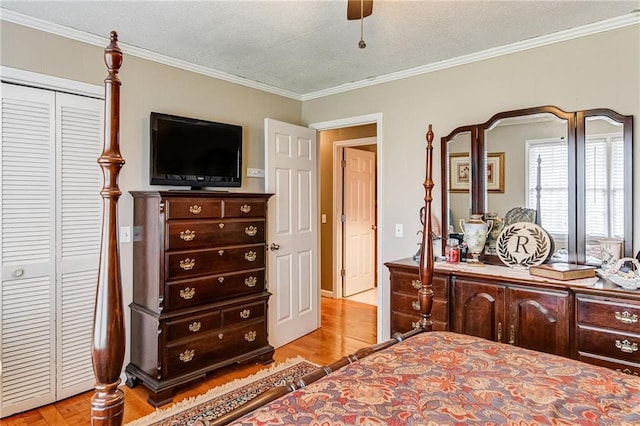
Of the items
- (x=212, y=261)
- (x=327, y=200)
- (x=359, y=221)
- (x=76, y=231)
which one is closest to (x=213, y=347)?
(x=212, y=261)

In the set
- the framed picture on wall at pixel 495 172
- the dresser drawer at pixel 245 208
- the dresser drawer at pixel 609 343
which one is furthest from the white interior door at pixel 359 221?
the dresser drawer at pixel 609 343

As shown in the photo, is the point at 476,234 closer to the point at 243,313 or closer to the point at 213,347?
the point at 243,313

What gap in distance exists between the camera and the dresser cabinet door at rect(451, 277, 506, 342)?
2420mm

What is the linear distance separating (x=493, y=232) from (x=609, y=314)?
950 millimetres

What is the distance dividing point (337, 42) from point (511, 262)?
77.4 inches

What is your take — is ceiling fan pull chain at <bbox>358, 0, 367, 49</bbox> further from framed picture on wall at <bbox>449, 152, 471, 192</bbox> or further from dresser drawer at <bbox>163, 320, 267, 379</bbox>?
dresser drawer at <bbox>163, 320, 267, 379</bbox>

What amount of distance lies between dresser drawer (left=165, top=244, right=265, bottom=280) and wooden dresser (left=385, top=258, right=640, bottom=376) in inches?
45.6

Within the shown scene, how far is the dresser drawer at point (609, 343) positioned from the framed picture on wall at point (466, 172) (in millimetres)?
1112

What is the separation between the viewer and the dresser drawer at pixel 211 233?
2.66 meters

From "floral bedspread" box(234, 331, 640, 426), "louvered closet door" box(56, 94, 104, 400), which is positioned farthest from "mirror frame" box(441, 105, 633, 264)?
"louvered closet door" box(56, 94, 104, 400)

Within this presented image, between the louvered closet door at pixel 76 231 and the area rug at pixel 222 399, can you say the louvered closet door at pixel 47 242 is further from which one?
the area rug at pixel 222 399

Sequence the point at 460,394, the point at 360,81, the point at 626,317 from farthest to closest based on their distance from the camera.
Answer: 1. the point at 360,81
2. the point at 626,317
3. the point at 460,394

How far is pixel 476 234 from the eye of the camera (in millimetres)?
2846

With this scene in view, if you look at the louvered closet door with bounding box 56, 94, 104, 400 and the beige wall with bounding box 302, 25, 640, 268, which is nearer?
the beige wall with bounding box 302, 25, 640, 268
